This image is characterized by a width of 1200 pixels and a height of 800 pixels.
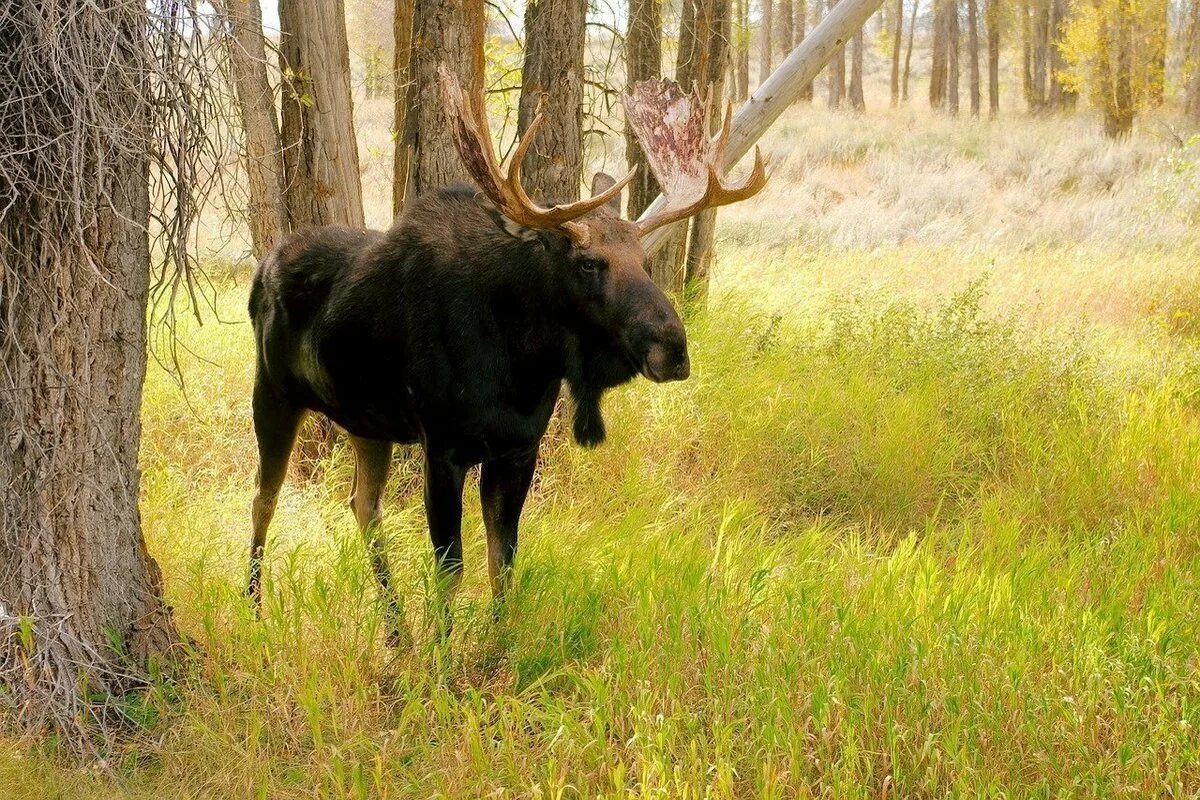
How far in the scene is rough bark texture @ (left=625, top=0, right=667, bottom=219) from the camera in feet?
26.7

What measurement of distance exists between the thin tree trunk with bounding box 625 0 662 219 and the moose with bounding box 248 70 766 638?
3625 millimetres

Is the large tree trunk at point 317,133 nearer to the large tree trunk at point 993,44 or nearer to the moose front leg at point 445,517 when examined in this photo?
the moose front leg at point 445,517

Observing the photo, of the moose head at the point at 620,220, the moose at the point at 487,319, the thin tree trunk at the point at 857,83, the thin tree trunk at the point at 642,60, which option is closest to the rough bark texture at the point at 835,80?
the thin tree trunk at the point at 857,83

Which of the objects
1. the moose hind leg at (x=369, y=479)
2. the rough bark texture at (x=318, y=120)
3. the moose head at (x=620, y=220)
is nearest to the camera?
the moose head at (x=620, y=220)

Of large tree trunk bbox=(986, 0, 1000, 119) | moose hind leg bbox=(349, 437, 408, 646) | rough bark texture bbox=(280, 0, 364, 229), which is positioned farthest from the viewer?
large tree trunk bbox=(986, 0, 1000, 119)

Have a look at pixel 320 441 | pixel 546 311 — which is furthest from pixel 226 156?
pixel 320 441

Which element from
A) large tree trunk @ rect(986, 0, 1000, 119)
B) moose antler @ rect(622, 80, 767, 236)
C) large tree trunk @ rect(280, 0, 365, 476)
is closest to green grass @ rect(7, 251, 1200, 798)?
large tree trunk @ rect(280, 0, 365, 476)

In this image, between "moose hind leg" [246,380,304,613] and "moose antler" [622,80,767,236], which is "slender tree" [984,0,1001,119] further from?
"moose hind leg" [246,380,304,613]

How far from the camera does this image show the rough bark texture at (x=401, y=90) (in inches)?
247

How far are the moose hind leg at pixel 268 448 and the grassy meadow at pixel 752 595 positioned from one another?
136mm

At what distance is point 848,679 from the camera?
3723 millimetres

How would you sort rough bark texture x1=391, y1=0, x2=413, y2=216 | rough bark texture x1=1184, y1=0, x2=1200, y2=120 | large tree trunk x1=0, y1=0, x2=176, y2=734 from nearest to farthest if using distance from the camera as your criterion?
1. large tree trunk x1=0, y1=0, x2=176, y2=734
2. rough bark texture x1=391, y1=0, x2=413, y2=216
3. rough bark texture x1=1184, y1=0, x2=1200, y2=120

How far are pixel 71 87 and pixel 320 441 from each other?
308 cm

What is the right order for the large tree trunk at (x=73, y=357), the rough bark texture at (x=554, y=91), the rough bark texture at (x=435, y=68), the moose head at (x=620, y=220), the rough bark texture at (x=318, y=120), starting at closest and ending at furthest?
the large tree trunk at (x=73, y=357) → the moose head at (x=620, y=220) → the rough bark texture at (x=435, y=68) → the rough bark texture at (x=318, y=120) → the rough bark texture at (x=554, y=91)
